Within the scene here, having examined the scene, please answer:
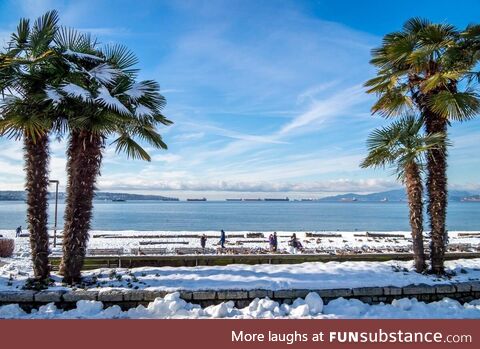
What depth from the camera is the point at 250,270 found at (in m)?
9.03

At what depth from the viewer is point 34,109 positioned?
7.73m

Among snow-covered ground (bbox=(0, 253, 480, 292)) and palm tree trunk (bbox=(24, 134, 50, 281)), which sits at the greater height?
palm tree trunk (bbox=(24, 134, 50, 281))

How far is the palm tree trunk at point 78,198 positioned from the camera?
828 cm

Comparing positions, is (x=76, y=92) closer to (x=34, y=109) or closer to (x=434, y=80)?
(x=34, y=109)

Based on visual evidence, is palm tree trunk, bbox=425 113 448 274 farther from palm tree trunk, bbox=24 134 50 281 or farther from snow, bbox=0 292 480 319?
palm tree trunk, bbox=24 134 50 281

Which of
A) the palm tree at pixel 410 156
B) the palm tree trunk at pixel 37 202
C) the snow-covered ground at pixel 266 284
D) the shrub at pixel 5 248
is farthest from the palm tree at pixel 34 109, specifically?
the shrub at pixel 5 248

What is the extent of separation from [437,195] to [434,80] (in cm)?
281

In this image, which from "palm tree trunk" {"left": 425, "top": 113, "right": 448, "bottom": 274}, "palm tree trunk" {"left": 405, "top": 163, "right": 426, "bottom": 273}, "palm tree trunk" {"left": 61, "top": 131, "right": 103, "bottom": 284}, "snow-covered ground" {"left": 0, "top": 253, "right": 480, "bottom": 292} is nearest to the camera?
"snow-covered ground" {"left": 0, "top": 253, "right": 480, "bottom": 292}

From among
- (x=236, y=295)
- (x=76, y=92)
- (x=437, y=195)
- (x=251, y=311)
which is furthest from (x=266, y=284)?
(x=76, y=92)

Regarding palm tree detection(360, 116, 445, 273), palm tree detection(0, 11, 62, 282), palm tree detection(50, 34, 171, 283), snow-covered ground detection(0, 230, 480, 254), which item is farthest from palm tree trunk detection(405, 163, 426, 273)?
snow-covered ground detection(0, 230, 480, 254)

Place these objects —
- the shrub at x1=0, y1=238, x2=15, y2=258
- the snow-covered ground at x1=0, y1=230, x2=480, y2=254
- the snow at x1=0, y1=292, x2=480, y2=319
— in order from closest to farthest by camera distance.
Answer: the snow at x1=0, y1=292, x2=480, y2=319
the shrub at x1=0, y1=238, x2=15, y2=258
the snow-covered ground at x1=0, y1=230, x2=480, y2=254

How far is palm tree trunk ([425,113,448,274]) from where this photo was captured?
894 centimetres
